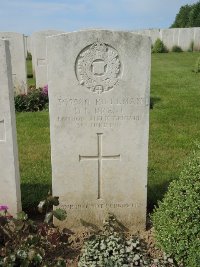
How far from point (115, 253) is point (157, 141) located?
11.3ft


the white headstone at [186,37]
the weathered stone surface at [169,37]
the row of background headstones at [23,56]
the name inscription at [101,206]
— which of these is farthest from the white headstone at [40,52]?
the weathered stone surface at [169,37]

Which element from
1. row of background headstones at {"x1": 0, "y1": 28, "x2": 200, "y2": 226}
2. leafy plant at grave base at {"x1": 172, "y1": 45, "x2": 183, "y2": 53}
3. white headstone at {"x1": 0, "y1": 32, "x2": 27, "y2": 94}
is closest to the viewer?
row of background headstones at {"x1": 0, "y1": 28, "x2": 200, "y2": 226}

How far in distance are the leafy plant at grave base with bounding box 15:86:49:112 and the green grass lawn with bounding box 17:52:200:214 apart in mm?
471

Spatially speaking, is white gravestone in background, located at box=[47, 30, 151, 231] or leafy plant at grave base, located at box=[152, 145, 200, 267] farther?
white gravestone in background, located at box=[47, 30, 151, 231]

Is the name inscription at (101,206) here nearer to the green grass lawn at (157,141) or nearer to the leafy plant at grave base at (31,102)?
the green grass lawn at (157,141)

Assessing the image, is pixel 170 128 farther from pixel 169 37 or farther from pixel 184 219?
pixel 169 37

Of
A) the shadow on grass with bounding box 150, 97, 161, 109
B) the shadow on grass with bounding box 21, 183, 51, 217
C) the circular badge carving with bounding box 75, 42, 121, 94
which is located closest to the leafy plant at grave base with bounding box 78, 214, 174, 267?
the shadow on grass with bounding box 21, 183, 51, 217

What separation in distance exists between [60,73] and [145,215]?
1763mm

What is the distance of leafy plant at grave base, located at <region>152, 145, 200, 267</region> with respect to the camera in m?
2.99

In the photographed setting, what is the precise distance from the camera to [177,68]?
1617 cm

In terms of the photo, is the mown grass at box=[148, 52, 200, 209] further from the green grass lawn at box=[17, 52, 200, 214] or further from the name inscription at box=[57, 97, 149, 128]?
the name inscription at box=[57, 97, 149, 128]

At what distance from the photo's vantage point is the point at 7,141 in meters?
3.64

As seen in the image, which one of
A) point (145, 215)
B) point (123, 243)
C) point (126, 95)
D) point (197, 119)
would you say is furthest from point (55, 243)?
point (197, 119)

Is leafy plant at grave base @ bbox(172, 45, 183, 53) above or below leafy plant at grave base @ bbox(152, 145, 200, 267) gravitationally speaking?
above
